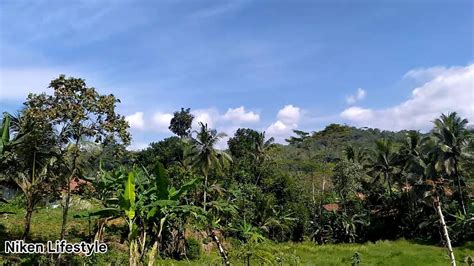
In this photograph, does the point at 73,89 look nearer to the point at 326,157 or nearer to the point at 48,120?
the point at 48,120

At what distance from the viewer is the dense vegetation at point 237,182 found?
17.6 meters

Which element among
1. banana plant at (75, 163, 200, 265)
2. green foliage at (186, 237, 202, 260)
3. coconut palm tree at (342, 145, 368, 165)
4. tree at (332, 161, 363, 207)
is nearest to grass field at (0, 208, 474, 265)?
green foliage at (186, 237, 202, 260)

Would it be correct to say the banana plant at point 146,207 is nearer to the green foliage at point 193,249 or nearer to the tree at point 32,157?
the tree at point 32,157

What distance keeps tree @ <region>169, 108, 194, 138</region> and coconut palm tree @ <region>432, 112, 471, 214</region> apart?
35.2 m

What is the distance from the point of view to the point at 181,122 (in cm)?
6606

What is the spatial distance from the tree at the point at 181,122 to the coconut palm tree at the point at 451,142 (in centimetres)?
3524

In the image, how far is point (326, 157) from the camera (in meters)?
78.1

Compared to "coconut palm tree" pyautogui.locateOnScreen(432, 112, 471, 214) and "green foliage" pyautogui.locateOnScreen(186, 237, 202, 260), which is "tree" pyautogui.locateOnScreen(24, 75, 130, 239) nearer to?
"green foliage" pyautogui.locateOnScreen(186, 237, 202, 260)

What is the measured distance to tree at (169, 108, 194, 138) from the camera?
65.8 metres

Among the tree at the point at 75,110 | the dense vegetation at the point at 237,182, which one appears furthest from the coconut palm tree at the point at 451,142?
the tree at the point at 75,110

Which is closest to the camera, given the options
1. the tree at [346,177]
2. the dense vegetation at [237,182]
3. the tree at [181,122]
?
the dense vegetation at [237,182]

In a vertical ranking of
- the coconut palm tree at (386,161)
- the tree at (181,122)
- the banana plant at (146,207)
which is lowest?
the banana plant at (146,207)

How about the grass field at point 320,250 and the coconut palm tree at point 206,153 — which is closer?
the grass field at point 320,250

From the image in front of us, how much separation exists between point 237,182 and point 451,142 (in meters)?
19.8
